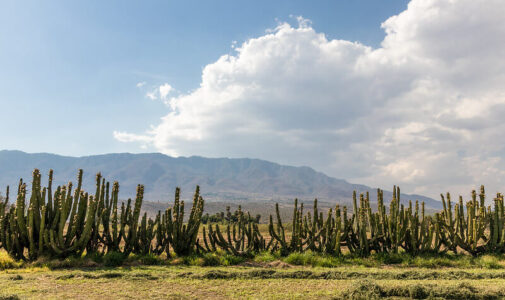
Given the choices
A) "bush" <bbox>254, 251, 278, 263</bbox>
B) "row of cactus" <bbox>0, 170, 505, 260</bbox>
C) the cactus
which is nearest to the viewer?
"row of cactus" <bbox>0, 170, 505, 260</bbox>

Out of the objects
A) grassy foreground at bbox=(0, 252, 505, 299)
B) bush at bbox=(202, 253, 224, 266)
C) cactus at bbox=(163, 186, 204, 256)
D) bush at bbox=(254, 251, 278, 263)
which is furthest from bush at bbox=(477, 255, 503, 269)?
cactus at bbox=(163, 186, 204, 256)

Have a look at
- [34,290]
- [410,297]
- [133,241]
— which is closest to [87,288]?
[34,290]

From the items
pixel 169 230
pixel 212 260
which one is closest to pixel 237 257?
pixel 212 260

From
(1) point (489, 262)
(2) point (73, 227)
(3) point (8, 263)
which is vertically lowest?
(3) point (8, 263)

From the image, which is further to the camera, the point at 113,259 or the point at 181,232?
the point at 181,232

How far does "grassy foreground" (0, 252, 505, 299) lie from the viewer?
301 inches

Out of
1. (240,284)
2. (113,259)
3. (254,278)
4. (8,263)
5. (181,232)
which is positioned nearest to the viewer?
(240,284)

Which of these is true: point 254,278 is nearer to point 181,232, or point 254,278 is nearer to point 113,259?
point 181,232

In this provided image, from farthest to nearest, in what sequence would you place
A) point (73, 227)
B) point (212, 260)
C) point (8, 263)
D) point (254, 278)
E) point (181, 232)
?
point (181, 232), point (73, 227), point (212, 260), point (8, 263), point (254, 278)

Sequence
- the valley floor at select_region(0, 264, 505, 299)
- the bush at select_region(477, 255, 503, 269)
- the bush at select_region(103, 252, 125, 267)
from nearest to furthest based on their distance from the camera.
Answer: the valley floor at select_region(0, 264, 505, 299) < the bush at select_region(103, 252, 125, 267) < the bush at select_region(477, 255, 503, 269)

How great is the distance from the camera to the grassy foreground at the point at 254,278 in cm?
766

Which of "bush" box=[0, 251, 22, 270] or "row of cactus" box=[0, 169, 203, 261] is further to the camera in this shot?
"row of cactus" box=[0, 169, 203, 261]

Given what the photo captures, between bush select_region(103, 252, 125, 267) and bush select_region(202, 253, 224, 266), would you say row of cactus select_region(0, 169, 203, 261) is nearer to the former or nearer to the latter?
bush select_region(103, 252, 125, 267)

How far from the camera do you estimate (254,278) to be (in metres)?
9.48
